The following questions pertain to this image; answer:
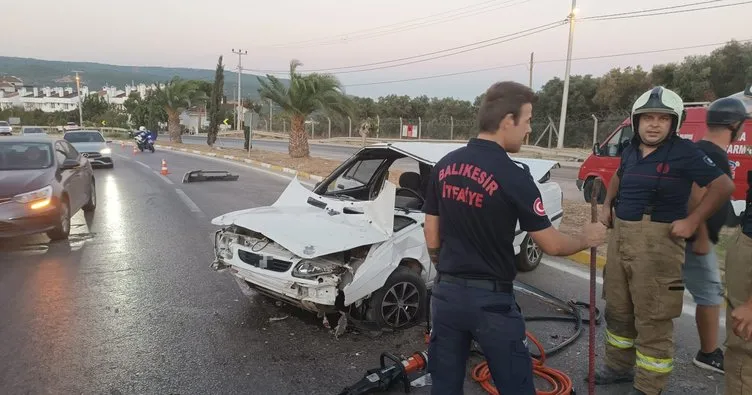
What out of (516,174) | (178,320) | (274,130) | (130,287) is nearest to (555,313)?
(516,174)

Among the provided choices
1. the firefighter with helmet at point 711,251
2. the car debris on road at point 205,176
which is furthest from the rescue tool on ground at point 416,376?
the car debris on road at point 205,176

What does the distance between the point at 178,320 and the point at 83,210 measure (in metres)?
6.56

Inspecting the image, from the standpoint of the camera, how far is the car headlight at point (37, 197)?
6.54 m

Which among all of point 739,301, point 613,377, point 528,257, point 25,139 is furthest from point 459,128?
point 739,301

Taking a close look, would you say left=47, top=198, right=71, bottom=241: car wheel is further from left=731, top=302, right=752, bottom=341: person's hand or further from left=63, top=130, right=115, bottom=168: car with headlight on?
left=63, top=130, right=115, bottom=168: car with headlight on

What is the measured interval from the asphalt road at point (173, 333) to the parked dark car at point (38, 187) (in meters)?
0.36

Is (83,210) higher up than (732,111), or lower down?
lower down

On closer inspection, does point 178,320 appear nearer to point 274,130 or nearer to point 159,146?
point 159,146

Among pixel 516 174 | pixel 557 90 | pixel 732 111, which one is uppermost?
pixel 557 90

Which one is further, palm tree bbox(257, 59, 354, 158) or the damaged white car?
palm tree bbox(257, 59, 354, 158)

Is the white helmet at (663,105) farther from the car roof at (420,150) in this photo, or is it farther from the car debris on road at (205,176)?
the car debris on road at (205,176)

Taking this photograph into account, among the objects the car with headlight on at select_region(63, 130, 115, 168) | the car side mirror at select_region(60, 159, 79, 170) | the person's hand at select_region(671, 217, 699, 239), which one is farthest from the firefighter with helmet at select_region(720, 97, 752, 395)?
the car with headlight on at select_region(63, 130, 115, 168)

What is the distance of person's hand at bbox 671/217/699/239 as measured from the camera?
2920 millimetres

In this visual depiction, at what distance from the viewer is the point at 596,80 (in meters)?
39.7
